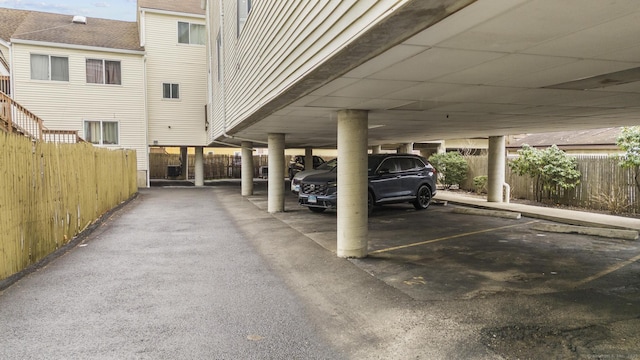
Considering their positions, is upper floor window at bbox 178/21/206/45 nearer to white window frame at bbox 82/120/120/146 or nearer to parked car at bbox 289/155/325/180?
white window frame at bbox 82/120/120/146

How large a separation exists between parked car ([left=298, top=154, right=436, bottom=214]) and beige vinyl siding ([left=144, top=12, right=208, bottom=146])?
13.8m

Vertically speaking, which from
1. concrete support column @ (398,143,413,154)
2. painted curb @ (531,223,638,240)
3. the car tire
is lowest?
painted curb @ (531,223,638,240)

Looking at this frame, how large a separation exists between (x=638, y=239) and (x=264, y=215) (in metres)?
9.14

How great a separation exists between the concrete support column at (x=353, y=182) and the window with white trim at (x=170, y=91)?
63.4ft

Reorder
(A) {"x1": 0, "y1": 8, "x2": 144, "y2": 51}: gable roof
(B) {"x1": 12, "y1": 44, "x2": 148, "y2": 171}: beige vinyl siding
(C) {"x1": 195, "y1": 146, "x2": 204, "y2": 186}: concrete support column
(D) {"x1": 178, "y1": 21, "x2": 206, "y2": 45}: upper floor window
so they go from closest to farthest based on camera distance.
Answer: (B) {"x1": 12, "y1": 44, "x2": 148, "y2": 171}: beige vinyl siding < (A) {"x1": 0, "y1": 8, "x2": 144, "y2": 51}: gable roof < (D) {"x1": 178, "y1": 21, "x2": 206, "y2": 45}: upper floor window < (C) {"x1": 195, "y1": 146, "x2": 204, "y2": 186}: concrete support column

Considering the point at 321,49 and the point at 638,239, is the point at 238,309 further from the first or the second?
the point at 638,239

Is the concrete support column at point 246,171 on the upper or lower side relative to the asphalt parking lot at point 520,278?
upper

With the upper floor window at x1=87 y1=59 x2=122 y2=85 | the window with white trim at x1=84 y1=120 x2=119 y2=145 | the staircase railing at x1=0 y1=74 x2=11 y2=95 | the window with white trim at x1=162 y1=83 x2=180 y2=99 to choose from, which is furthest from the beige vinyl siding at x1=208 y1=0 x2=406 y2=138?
the staircase railing at x1=0 y1=74 x2=11 y2=95

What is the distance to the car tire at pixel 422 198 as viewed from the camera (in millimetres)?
13555

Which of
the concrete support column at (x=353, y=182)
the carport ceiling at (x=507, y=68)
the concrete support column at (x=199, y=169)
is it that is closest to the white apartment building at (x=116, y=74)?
the concrete support column at (x=199, y=169)

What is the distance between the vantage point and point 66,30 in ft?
75.3

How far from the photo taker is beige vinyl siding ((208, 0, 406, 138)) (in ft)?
12.9

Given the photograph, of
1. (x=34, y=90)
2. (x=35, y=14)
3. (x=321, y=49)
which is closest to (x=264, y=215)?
(x=321, y=49)

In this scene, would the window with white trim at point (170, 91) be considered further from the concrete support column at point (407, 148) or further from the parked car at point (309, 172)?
the concrete support column at point (407, 148)
